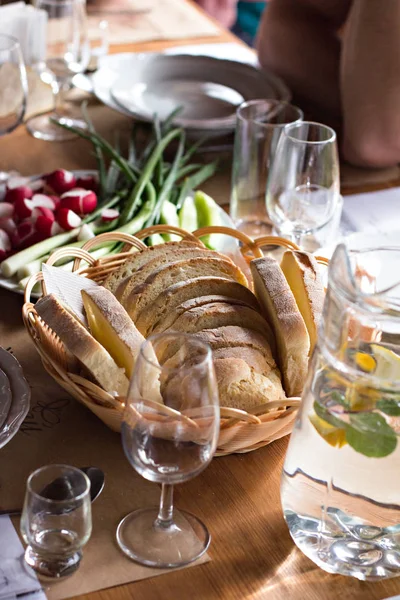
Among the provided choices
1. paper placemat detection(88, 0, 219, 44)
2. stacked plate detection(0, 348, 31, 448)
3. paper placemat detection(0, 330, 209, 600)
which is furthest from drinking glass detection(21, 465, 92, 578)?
paper placemat detection(88, 0, 219, 44)

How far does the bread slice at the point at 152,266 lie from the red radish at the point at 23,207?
417 millimetres

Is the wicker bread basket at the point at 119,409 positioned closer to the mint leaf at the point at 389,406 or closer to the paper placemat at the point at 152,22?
the mint leaf at the point at 389,406

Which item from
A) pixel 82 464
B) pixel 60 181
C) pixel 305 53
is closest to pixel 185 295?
pixel 82 464

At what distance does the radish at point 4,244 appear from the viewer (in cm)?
148

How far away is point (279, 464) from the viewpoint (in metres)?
1.08

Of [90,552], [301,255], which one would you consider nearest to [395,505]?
[90,552]

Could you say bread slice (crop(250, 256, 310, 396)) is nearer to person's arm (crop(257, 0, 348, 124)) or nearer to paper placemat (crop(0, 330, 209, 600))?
paper placemat (crop(0, 330, 209, 600))

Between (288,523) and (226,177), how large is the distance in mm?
1071

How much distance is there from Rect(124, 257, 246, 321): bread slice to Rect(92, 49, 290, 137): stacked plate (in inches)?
31.7

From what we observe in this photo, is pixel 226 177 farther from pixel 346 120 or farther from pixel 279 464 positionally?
pixel 279 464

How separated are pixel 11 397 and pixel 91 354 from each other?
0.13 m

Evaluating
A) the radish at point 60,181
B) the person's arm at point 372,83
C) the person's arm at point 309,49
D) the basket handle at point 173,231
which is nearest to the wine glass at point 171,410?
the basket handle at point 173,231

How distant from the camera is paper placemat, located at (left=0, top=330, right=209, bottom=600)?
35.1 inches

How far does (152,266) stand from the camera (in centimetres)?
124
